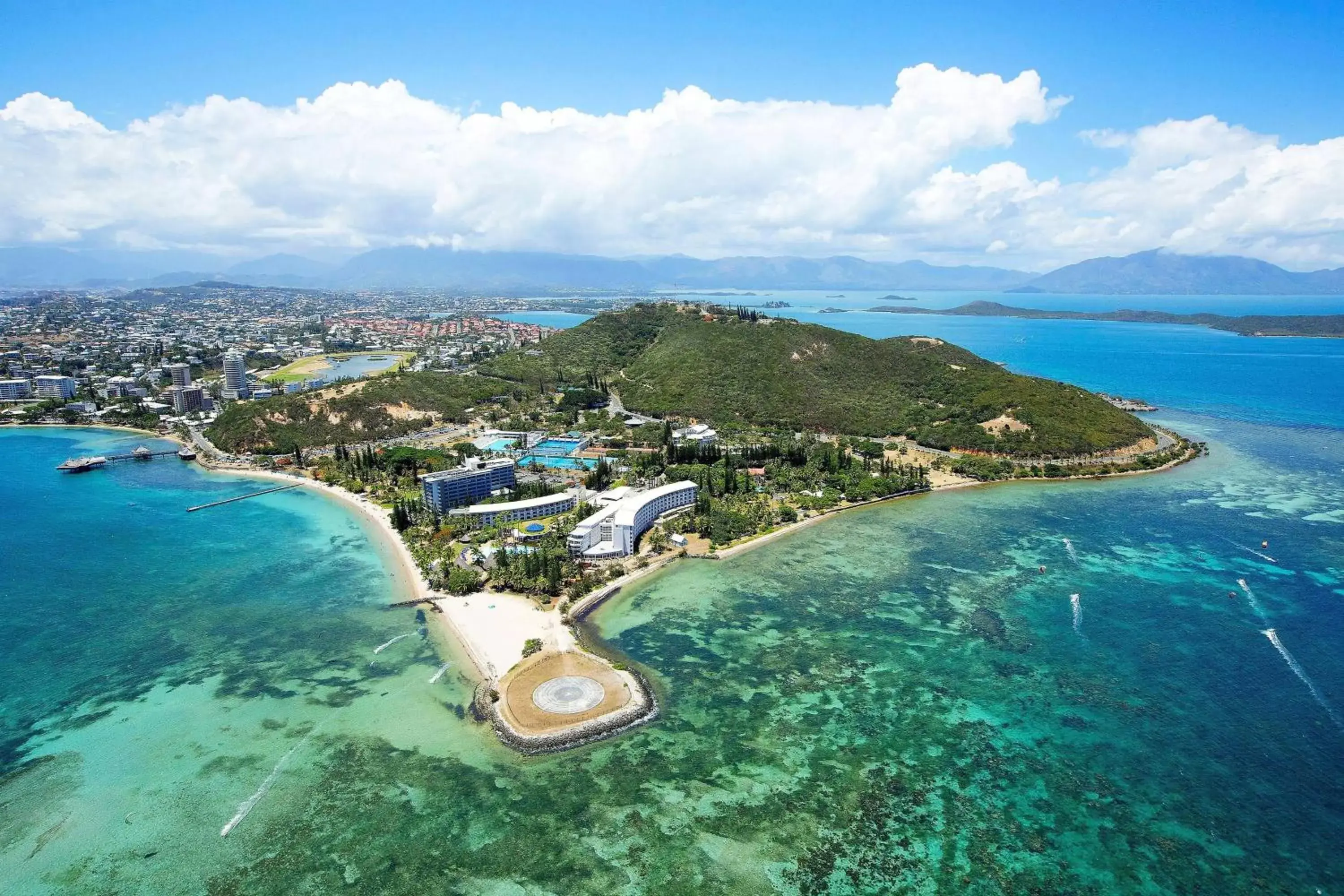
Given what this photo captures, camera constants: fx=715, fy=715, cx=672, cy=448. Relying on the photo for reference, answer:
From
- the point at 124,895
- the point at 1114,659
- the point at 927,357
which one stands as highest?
the point at 927,357

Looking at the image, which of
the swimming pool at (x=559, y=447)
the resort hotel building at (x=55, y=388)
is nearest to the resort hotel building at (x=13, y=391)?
the resort hotel building at (x=55, y=388)

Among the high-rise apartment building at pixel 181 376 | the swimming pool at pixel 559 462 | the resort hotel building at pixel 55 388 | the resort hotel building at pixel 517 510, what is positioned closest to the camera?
the resort hotel building at pixel 517 510

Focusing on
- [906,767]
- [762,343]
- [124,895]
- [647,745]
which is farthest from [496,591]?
[762,343]

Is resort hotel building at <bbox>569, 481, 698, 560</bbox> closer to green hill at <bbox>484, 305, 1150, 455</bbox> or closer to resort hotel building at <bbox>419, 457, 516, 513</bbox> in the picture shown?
resort hotel building at <bbox>419, 457, 516, 513</bbox>

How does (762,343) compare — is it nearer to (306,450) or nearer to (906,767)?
(306,450)

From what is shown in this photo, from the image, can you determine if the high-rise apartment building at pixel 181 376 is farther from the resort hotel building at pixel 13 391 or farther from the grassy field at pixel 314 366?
the resort hotel building at pixel 13 391

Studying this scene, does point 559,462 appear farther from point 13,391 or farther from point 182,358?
point 182,358

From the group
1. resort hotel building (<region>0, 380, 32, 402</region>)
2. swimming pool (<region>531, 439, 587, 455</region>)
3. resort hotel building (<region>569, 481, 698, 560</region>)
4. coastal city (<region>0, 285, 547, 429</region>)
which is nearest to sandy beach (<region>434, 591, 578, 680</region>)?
resort hotel building (<region>569, 481, 698, 560</region>)
